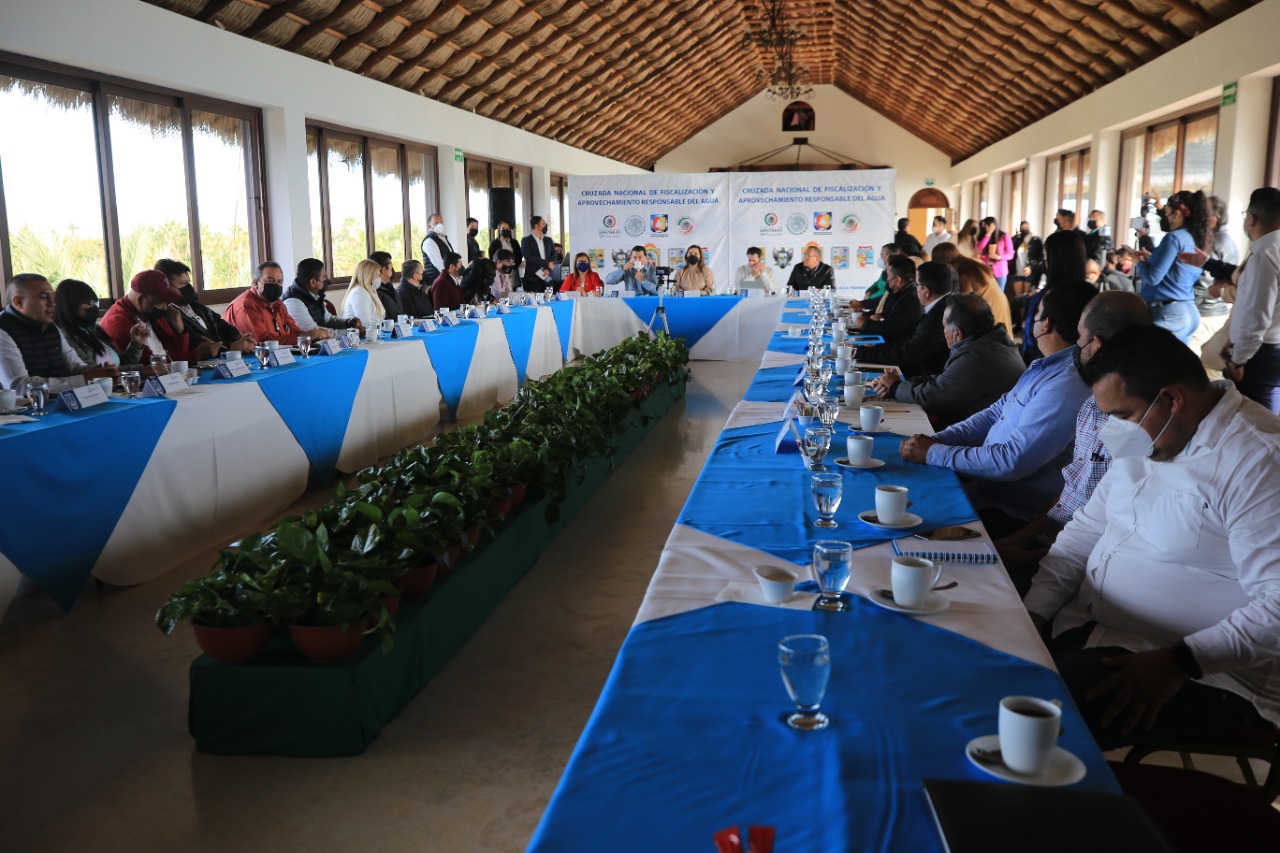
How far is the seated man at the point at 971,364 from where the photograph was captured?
3725 millimetres

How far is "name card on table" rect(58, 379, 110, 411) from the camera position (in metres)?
3.59

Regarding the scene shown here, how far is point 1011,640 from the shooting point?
1.52 meters

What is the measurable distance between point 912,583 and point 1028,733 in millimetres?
522

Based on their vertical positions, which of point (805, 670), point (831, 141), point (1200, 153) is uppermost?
point (831, 141)

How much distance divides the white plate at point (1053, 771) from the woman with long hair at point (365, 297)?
6.22m

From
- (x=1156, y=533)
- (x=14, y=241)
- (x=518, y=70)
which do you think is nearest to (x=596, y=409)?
(x=1156, y=533)

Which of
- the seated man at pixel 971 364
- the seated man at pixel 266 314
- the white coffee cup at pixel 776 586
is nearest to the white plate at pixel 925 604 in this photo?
the white coffee cup at pixel 776 586

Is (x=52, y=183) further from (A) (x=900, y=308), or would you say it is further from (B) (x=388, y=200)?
(A) (x=900, y=308)

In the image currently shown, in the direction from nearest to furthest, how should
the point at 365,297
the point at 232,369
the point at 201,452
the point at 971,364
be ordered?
the point at 971,364
the point at 201,452
the point at 232,369
the point at 365,297

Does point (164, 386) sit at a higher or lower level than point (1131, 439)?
lower

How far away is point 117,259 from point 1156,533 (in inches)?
290

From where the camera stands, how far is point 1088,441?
2465 mm

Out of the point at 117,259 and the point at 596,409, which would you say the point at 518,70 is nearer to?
the point at 117,259

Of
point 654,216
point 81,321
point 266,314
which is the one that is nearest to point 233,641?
point 81,321
